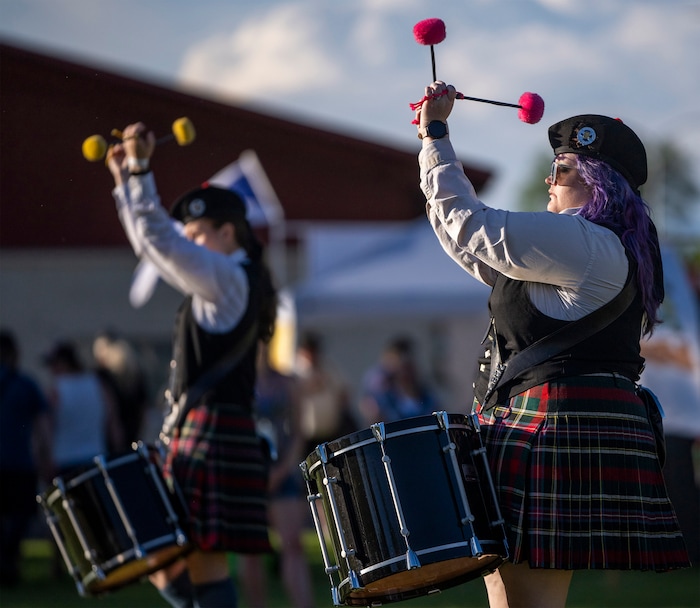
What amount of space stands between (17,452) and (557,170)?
19.5 feet

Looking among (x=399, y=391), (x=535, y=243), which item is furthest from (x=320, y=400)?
(x=535, y=243)

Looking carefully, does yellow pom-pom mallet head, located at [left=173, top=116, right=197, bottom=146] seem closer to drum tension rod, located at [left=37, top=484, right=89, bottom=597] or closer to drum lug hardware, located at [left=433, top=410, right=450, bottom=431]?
drum tension rod, located at [left=37, top=484, right=89, bottom=597]

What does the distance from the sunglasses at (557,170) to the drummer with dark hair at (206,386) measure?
122 cm

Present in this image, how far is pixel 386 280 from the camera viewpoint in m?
10.2

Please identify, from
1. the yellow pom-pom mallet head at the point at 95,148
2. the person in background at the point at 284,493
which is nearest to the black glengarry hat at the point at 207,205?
the yellow pom-pom mallet head at the point at 95,148

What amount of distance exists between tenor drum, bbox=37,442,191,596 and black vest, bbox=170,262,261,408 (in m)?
0.26

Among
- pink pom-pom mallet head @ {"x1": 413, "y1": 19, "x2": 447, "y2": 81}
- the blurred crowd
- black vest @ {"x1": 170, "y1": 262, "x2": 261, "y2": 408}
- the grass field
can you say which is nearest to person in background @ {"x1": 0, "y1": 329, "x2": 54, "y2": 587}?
the blurred crowd

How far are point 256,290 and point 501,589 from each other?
4.85 ft

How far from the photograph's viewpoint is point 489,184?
13695mm

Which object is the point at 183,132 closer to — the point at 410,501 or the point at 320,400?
the point at 410,501

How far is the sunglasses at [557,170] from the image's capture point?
9.50ft

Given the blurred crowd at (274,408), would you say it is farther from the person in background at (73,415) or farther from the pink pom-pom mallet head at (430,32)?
the pink pom-pom mallet head at (430,32)

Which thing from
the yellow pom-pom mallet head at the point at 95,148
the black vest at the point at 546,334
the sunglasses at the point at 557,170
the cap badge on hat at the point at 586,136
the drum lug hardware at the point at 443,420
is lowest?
the drum lug hardware at the point at 443,420

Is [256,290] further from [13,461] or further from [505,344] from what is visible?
[13,461]
